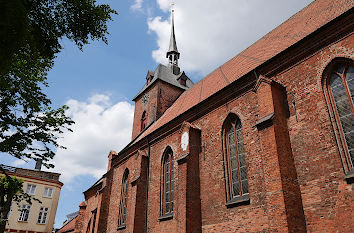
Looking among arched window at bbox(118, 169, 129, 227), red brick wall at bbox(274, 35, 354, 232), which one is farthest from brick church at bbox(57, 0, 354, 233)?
arched window at bbox(118, 169, 129, 227)

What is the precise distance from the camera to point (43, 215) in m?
31.2

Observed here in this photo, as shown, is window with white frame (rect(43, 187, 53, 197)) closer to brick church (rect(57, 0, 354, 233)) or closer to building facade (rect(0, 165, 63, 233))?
building facade (rect(0, 165, 63, 233))

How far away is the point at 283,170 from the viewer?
328 inches

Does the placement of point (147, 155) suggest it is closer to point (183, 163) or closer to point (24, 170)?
point (183, 163)

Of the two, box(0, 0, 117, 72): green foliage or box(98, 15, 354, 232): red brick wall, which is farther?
box(98, 15, 354, 232): red brick wall

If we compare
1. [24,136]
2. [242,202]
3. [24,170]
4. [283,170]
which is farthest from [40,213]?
[283,170]

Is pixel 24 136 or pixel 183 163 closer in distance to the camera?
pixel 24 136

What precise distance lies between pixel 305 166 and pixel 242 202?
261cm

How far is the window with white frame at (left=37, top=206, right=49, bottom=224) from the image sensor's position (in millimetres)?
30850

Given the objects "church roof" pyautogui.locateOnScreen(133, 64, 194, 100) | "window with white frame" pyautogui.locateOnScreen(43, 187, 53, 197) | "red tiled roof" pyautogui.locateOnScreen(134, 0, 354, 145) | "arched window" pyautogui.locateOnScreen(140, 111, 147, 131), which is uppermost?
"church roof" pyautogui.locateOnScreen(133, 64, 194, 100)

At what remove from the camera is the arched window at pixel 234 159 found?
10547 millimetres

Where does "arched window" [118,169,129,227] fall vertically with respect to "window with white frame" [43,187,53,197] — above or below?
below

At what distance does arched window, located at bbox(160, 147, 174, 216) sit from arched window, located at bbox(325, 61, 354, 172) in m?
8.39

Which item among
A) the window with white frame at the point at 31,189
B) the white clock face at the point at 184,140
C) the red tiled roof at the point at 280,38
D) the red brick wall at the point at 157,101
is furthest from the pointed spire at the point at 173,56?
the window with white frame at the point at 31,189
